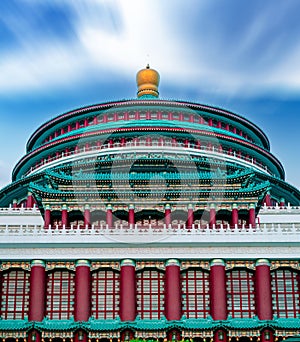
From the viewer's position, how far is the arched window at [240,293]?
37.3 m

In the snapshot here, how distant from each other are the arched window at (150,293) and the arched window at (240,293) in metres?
3.86

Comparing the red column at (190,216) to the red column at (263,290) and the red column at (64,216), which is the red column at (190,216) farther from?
the red column at (64,216)

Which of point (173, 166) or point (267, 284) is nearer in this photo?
point (267, 284)

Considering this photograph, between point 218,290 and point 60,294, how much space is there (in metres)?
8.93

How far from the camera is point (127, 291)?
36.8 m

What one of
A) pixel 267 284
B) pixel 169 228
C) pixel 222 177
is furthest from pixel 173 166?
Answer: pixel 267 284

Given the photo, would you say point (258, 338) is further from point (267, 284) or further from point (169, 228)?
point (169, 228)

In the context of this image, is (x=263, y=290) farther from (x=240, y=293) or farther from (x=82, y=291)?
(x=82, y=291)

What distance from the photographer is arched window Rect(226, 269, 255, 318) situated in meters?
37.3

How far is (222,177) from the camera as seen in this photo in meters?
41.9

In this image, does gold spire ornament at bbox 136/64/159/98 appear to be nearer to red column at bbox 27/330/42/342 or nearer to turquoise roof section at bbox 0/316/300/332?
turquoise roof section at bbox 0/316/300/332

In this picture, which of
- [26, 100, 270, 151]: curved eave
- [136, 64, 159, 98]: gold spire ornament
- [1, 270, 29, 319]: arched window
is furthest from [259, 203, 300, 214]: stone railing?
[1, 270, 29, 319]: arched window

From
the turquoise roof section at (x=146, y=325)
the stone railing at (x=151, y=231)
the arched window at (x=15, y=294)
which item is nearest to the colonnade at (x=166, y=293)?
the turquoise roof section at (x=146, y=325)

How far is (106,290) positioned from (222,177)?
410 inches
